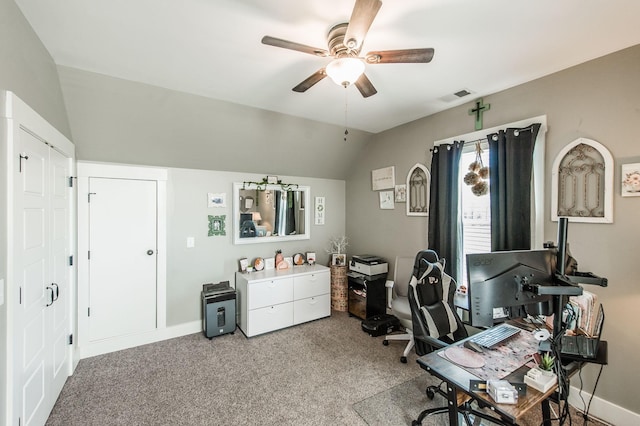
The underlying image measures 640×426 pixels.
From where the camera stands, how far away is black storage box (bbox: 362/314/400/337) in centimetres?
329

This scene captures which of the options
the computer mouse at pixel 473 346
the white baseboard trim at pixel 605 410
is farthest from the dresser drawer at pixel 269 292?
the white baseboard trim at pixel 605 410

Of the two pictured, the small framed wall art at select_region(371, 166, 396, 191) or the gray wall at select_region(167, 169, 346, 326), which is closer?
the gray wall at select_region(167, 169, 346, 326)

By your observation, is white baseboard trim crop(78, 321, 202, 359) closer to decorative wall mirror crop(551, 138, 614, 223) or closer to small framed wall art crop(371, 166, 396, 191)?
small framed wall art crop(371, 166, 396, 191)

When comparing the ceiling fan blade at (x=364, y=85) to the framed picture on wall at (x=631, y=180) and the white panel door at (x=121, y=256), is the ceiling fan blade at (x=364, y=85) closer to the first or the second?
the framed picture on wall at (x=631, y=180)

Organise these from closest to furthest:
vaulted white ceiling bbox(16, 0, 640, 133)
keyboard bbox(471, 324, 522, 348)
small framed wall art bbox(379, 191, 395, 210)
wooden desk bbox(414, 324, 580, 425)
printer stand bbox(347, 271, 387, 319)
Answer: wooden desk bbox(414, 324, 580, 425)
vaulted white ceiling bbox(16, 0, 640, 133)
keyboard bbox(471, 324, 522, 348)
printer stand bbox(347, 271, 387, 319)
small framed wall art bbox(379, 191, 395, 210)

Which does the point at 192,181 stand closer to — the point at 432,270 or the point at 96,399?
the point at 96,399

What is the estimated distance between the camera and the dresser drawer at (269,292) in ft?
10.8

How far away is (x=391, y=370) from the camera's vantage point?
8.55 feet

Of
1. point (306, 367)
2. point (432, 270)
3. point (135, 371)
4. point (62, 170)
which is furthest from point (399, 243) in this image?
point (62, 170)

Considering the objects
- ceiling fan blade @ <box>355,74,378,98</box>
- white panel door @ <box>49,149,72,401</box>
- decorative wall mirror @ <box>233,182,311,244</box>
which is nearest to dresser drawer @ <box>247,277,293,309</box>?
decorative wall mirror @ <box>233,182,311,244</box>

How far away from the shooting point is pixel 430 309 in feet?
6.86

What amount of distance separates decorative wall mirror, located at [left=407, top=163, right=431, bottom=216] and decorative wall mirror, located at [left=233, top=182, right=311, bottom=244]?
1.56 m

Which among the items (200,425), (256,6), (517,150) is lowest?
(200,425)

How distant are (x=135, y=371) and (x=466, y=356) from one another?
2912mm
